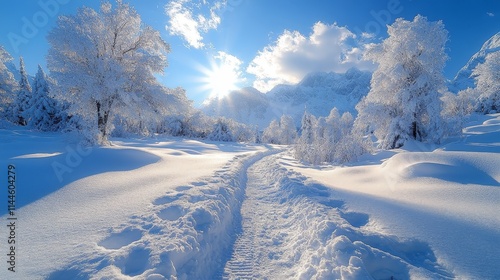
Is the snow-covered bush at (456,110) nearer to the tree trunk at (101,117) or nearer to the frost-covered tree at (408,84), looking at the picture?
the frost-covered tree at (408,84)

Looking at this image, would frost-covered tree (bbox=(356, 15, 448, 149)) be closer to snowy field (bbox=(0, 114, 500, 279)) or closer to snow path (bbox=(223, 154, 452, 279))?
snowy field (bbox=(0, 114, 500, 279))

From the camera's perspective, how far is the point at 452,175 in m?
5.46

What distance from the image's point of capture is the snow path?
2959 mm

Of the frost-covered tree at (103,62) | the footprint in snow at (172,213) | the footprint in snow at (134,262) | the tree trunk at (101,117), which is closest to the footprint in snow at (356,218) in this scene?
the footprint in snow at (172,213)

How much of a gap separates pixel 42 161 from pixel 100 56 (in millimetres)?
7684

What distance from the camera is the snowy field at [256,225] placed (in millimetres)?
2818

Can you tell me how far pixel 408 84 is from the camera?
14.0 meters

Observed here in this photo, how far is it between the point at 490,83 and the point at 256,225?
35.6 metres

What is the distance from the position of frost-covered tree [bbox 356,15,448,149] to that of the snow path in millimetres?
11048

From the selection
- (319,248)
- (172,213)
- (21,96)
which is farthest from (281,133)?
(319,248)

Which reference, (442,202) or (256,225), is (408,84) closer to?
(442,202)

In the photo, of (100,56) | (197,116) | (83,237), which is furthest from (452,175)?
(197,116)

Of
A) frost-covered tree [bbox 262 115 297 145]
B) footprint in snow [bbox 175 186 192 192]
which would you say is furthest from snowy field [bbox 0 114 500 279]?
frost-covered tree [bbox 262 115 297 145]

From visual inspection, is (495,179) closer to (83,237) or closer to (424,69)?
(83,237)
